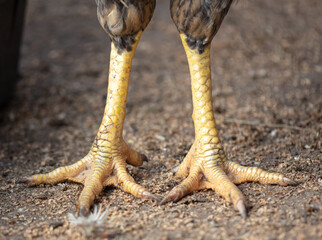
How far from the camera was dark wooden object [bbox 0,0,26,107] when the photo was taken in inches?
196

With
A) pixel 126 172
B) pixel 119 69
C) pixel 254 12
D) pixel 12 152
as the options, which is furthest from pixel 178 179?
pixel 254 12

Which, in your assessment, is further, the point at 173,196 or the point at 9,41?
the point at 9,41

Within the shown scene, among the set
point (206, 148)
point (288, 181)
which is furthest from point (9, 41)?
point (288, 181)

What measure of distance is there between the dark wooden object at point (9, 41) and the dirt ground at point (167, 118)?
0.90 ft

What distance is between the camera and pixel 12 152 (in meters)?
4.20

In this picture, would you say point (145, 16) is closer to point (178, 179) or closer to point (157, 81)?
point (178, 179)

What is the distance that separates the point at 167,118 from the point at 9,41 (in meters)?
2.15

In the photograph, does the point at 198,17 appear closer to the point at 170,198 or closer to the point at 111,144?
the point at 111,144

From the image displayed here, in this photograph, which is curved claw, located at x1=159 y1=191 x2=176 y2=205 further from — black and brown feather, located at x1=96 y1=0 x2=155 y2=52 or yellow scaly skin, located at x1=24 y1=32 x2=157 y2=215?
black and brown feather, located at x1=96 y1=0 x2=155 y2=52

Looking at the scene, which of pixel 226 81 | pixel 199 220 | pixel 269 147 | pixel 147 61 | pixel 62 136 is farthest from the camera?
pixel 147 61

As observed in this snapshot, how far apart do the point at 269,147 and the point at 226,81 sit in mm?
2340

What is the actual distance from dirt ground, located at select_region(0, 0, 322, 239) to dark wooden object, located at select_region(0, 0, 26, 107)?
275mm

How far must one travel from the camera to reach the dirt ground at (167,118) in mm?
2643

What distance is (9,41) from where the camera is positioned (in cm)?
524
